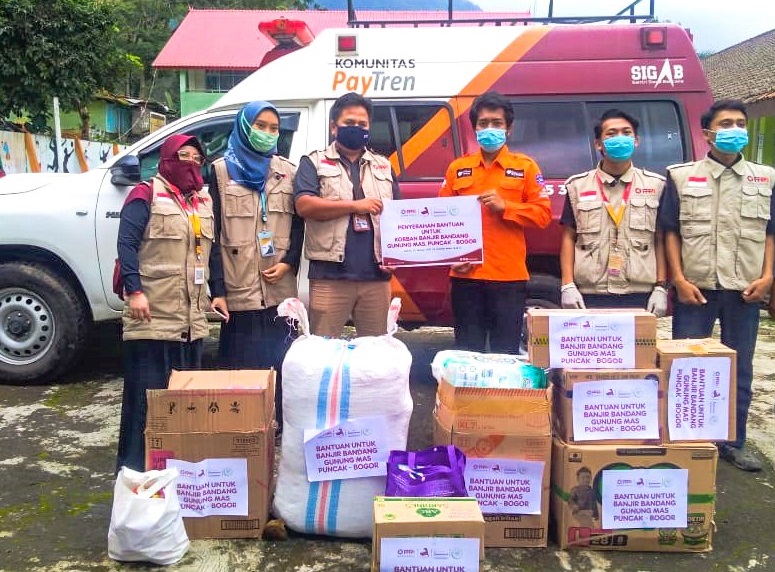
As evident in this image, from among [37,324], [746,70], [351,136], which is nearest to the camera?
[351,136]

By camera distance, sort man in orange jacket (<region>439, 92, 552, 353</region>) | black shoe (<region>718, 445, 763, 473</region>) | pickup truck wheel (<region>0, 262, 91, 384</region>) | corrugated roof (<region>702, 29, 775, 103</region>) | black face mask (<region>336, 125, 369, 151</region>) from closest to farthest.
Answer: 1. black face mask (<region>336, 125, 369, 151</region>)
2. man in orange jacket (<region>439, 92, 552, 353</region>)
3. black shoe (<region>718, 445, 763, 473</region>)
4. pickup truck wheel (<region>0, 262, 91, 384</region>)
5. corrugated roof (<region>702, 29, 775, 103</region>)

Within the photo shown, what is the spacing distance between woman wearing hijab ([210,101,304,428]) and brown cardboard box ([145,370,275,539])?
28.2 inches

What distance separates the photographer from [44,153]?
50.5 ft

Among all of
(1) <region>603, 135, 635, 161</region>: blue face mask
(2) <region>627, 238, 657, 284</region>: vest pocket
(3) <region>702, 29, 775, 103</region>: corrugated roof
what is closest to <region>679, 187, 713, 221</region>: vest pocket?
(2) <region>627, 238, 657, 284</region>: vest pocket

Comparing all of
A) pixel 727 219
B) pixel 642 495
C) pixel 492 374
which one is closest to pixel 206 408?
pixel 492 374

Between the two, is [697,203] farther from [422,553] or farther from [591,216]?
[422,553]

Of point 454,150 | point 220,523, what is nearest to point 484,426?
point 220,523

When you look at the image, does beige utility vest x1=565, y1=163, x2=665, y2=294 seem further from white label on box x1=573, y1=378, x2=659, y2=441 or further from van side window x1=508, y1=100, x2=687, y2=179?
van side window x1=508, y1=100, x2=687, y2=179

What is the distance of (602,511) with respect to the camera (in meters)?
2.99

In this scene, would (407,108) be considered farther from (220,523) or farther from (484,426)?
(220,523)

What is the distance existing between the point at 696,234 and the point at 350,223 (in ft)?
5.86

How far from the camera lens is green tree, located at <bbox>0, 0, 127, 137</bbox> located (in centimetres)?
1266

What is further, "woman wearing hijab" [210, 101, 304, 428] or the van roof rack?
the van roof rack

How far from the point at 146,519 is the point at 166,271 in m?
1.10
